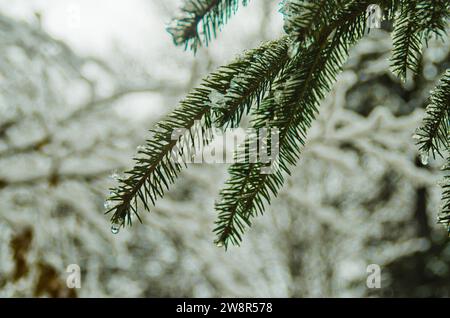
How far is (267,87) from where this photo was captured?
629 mm

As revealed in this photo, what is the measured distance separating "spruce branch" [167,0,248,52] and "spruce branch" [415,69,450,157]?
42 centimetres

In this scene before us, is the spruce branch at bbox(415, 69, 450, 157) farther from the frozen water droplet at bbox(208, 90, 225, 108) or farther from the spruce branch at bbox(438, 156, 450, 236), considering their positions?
the frozen water droplet at bbox(208, 90, 225, 108)

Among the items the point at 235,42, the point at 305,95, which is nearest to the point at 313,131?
the point at 235,42

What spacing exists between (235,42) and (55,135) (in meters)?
2.26

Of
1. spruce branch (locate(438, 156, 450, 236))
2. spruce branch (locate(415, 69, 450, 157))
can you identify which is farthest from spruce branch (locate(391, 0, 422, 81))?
spruce branch (locate(438, 156, 450, 236))

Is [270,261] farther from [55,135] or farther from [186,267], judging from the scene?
[55,135]

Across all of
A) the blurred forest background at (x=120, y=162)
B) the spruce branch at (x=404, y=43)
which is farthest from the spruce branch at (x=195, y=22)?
the blurred forest background at (x=120, y=162)

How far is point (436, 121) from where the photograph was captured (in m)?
0.68

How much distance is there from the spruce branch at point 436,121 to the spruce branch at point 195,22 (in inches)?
16.6

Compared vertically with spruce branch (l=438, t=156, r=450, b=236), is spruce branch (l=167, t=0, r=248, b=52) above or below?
above

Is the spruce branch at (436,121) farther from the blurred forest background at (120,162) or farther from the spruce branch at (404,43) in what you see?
the blurred forest background at (120,162)

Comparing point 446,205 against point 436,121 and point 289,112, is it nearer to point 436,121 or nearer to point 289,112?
point 436,121

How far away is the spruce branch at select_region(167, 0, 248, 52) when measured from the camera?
0.43m

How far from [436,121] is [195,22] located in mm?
473
